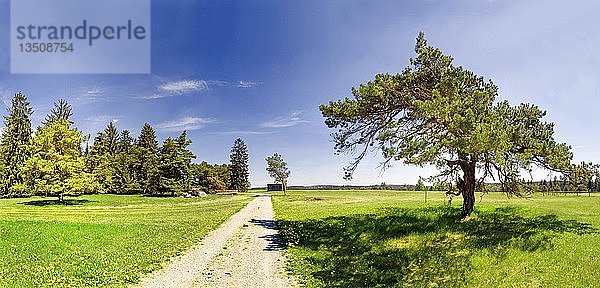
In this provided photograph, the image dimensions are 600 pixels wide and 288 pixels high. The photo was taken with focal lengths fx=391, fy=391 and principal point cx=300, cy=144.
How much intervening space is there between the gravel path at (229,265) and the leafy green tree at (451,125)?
275 inches

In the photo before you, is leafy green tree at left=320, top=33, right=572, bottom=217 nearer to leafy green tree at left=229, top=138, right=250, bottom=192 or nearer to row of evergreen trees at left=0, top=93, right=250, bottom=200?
row of evergreen trees at left=0, top=93, right=250, bottom=200

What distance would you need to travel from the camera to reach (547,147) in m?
17.5

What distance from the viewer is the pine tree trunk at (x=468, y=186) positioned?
2020 cm

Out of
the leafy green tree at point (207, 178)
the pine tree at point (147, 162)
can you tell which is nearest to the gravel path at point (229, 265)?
the pine tree at point (147, 162)

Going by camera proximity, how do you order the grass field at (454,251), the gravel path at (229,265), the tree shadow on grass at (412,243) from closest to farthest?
the gravel path at (229,265), the grass field at (454,251), the tree shadow on grass at (412,243)

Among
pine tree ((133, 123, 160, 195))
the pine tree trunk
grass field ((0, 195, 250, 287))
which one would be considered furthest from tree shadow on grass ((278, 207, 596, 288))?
pine tree ((133, 123, 160, 195))

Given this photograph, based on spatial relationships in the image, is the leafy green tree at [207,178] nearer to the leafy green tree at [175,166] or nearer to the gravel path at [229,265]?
the leafy green tree at [175,166]

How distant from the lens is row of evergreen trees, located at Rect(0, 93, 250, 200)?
45.3 m

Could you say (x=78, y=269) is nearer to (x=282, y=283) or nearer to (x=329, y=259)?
(x=282, y=283)

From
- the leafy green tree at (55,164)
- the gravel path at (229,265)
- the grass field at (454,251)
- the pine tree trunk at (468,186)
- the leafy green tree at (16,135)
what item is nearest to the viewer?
the gravel path at (229,265)

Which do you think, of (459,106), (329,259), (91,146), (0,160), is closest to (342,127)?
(459,106)

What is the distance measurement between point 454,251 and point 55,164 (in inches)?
1771

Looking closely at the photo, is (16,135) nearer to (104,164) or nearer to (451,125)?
(104,164)

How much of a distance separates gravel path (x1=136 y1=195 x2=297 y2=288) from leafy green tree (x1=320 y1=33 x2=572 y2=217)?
6.99 meters
